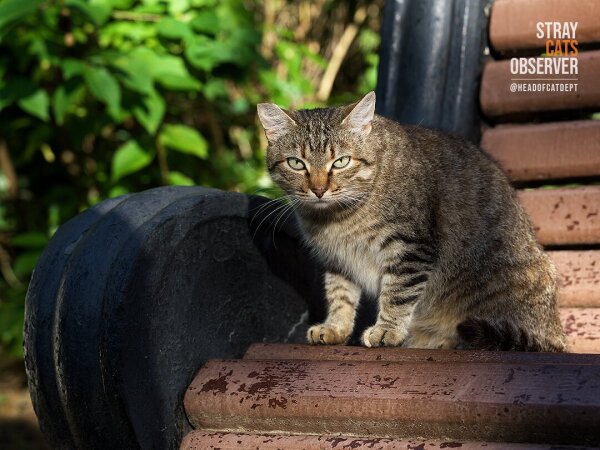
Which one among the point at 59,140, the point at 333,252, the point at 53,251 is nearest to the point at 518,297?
the point at 333,252

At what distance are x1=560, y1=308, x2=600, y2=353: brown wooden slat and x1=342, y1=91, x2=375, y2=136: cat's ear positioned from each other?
2.66 feet

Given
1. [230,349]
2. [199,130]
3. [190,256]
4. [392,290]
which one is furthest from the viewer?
[199,130]

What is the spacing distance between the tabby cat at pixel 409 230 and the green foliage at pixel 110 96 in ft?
2.63

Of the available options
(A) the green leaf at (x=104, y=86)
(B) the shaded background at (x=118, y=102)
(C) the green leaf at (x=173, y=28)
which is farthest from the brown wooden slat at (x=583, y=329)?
(C) the green leaf at (x=173, y=28)

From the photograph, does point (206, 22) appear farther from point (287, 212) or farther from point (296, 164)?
point (287, 212)

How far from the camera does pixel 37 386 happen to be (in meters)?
2.02

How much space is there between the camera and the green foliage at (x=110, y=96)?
3.36m

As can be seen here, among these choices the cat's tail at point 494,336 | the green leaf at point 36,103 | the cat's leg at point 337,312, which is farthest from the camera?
the green leaf at point 36,103

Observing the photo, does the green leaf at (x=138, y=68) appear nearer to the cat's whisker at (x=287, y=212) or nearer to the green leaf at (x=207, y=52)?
the green leaf at (x=207, y=52)

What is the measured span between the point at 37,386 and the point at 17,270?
6.15 ft

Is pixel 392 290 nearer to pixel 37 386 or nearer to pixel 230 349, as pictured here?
pixel 230 349

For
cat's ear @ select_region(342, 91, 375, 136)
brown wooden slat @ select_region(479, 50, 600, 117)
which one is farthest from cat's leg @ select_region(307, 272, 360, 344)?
brown wooden slat @ select_region(479, 50, 600, 117)

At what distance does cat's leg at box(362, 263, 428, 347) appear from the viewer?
8.40ft

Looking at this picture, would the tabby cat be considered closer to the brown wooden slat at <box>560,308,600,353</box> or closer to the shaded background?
the brown wooden slat at <box>560,308,600,353</box>
